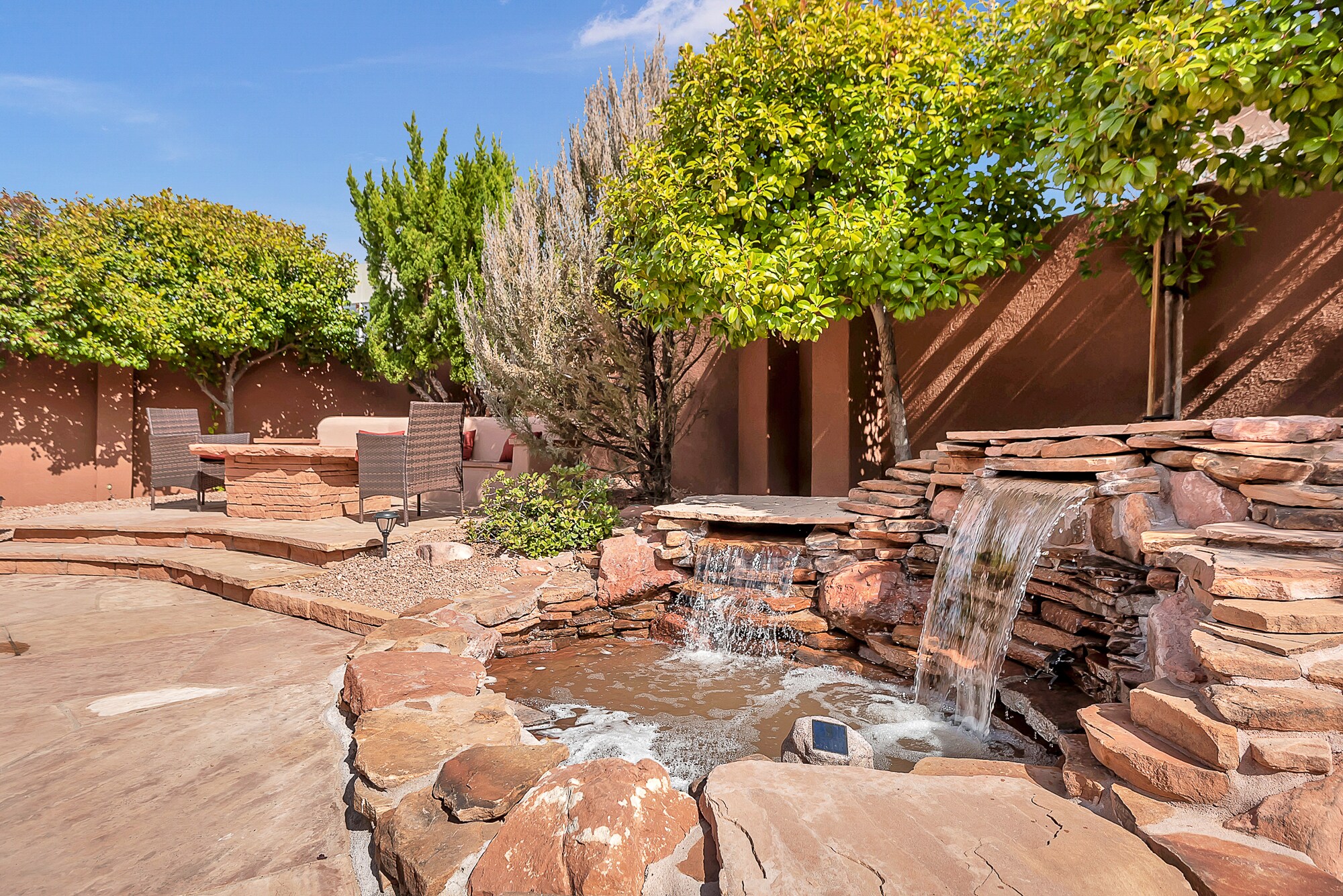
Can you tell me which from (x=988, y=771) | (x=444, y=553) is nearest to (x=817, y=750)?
(x=988, y=771)

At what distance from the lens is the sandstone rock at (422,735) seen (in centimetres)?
192

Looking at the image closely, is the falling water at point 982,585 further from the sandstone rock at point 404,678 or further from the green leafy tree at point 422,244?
the green leafy tree at point 422,244

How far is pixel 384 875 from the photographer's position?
5.19 feet

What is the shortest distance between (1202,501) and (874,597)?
169 centimetres

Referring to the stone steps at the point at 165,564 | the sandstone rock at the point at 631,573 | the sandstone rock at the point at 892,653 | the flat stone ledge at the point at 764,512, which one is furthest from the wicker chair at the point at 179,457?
the sandstone rock at the point at 892,653

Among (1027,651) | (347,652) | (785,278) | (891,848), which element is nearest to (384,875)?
(891,848)

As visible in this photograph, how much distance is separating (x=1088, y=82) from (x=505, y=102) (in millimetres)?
8486

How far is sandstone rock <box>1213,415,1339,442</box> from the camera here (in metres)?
2.44

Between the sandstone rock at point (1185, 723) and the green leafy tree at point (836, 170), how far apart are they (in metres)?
2.60

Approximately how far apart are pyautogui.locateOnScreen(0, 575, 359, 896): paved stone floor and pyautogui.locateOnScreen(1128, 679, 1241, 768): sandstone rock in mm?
2139

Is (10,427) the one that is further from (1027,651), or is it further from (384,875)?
(1027,651)

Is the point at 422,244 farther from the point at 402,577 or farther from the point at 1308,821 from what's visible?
the point at 1308,821

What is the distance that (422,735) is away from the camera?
216 cm

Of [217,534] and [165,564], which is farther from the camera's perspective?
[217,534]
